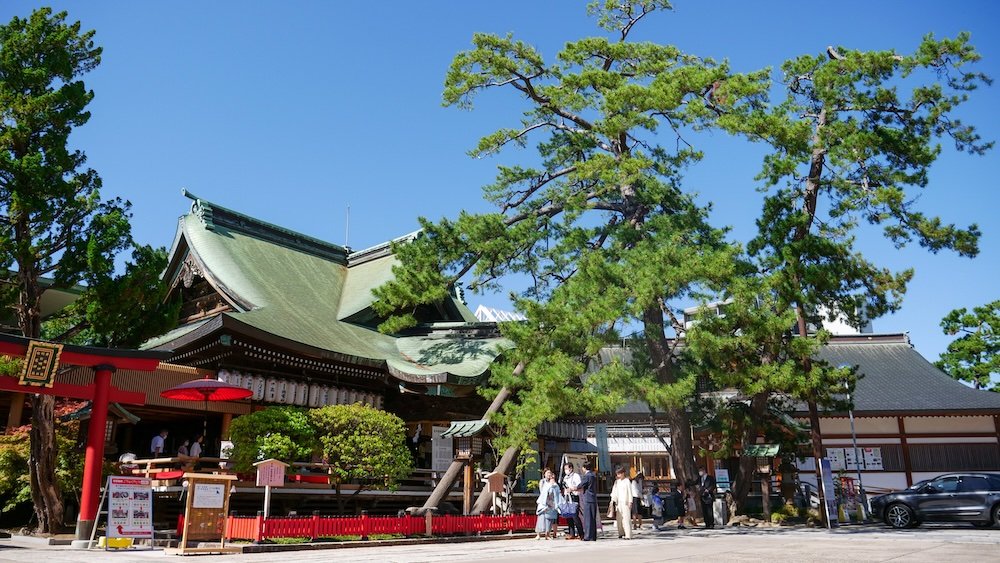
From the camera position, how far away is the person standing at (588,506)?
13.8m

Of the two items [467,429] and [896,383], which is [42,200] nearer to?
[467,429]

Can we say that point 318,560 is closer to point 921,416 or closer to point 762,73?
point 762,73

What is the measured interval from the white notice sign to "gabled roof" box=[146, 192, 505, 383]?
4.87m

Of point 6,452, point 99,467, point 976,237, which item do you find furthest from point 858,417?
point 6,452

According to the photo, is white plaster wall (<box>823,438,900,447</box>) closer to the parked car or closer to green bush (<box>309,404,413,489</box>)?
the parked car

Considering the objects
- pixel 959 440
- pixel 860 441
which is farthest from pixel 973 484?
pixel 959 440

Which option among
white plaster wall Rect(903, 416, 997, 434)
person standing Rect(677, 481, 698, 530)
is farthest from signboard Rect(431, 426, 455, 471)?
white plaster wall Rect(903, 416, 997, 434)

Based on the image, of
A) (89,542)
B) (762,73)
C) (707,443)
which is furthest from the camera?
(707,443)

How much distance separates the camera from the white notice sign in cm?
1146

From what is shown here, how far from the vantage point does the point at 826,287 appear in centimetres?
1612

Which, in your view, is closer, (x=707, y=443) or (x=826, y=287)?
(x=826, y=287)

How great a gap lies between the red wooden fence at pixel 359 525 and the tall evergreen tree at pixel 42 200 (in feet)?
10.7

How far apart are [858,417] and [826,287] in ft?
36.6

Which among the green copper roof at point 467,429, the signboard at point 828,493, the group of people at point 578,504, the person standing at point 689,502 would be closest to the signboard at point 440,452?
the green copper roof at point 467,429
